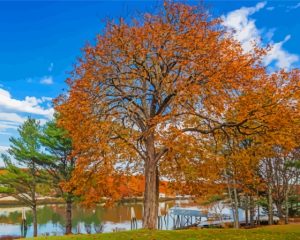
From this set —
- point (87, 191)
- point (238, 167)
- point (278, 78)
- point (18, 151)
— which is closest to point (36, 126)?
point (18, 151)

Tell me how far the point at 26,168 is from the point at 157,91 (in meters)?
25.2

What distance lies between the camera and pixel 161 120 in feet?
58.0

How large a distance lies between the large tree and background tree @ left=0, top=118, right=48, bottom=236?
19126mm

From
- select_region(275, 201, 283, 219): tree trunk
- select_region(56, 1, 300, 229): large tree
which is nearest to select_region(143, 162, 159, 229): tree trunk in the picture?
select_region(56, 1, 300, 229): large tree

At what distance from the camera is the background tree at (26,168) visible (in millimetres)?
39053

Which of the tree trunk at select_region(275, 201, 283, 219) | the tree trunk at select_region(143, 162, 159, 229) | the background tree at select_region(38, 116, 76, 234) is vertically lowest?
the tree trunk at select_region(275, 201, 283, 219)

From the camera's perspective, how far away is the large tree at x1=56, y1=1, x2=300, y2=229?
18609 mm

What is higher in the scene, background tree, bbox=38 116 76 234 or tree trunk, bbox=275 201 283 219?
background tree, bbox=38 116 76 234

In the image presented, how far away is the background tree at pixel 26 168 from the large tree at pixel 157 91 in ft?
62.7

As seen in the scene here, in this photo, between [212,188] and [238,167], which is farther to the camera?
[212,188]

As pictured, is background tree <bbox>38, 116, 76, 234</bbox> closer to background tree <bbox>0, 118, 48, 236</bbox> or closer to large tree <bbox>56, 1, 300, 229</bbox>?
background tree <bbox>0, 118, 48, 236</bbox>

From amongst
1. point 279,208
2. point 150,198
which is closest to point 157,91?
point 150,198

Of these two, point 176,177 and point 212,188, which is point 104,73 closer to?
point 176,177

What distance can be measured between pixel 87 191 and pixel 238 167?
11.4m
